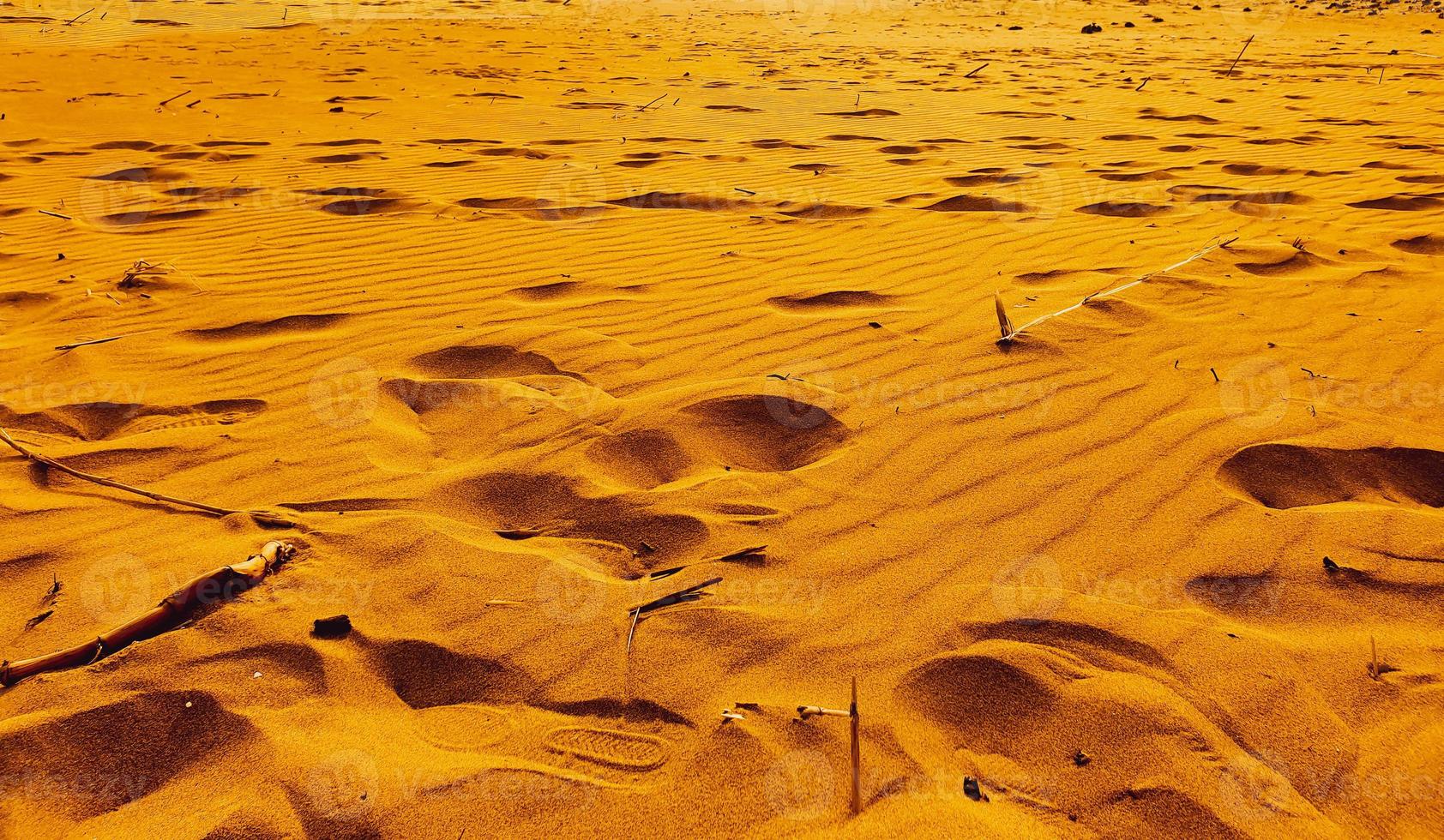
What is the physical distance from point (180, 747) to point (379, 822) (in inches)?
17.1

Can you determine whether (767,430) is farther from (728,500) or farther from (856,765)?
(856,765)

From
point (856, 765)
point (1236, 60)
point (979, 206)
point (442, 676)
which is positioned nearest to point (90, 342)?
point (442, 676)

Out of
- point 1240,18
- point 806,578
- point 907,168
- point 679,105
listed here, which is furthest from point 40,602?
point 1240,18

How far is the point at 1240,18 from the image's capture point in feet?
56.3

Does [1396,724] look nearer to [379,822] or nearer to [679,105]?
[379,822]

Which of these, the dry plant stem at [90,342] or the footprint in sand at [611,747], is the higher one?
the dry plant stem at [90,342]

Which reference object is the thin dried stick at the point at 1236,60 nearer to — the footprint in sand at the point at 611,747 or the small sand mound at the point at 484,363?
the small sand mound at the point at 484,363

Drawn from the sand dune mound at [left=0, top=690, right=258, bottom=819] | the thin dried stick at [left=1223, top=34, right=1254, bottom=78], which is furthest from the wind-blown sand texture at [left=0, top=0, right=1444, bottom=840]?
the thin dried stick at [left=1223, top=34, right=1254, bottom=78]

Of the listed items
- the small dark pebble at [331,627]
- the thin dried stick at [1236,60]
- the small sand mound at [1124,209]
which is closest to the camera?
the small dark pebble at [331,627]

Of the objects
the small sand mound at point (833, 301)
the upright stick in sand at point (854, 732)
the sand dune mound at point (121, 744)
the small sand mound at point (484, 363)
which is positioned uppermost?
the small sand mound at point (833, 301)

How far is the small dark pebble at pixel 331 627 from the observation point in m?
1.80

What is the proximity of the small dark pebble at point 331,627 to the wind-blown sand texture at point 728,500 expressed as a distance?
0.07ft

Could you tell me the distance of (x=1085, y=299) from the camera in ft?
11.3

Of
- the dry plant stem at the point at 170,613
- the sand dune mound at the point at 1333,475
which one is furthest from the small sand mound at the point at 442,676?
the sand dune mound at the point at 1333,475
